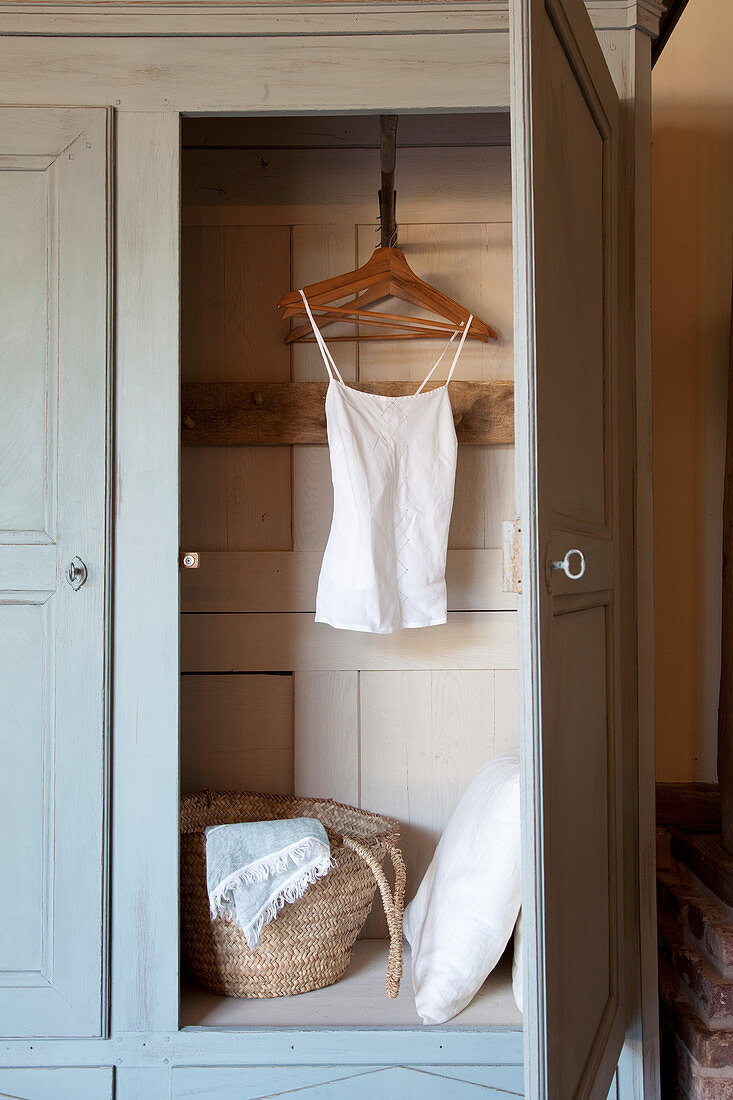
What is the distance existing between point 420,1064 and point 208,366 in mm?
1596

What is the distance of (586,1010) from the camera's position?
3.86ft

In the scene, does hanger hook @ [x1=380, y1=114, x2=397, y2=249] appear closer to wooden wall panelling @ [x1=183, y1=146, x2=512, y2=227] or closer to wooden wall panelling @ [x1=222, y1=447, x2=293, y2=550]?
wooden wall panelling @ [x1=183, y1=146, x2=512, y2=227]

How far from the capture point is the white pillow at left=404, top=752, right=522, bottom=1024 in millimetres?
1399

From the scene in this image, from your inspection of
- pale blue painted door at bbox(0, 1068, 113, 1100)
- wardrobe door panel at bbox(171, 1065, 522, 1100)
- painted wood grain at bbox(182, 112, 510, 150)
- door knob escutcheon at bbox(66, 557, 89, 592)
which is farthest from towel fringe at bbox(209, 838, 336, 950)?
painted wood grain at bbox(182, 112, 510, 150)

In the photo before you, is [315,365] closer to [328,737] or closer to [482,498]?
[482,498]

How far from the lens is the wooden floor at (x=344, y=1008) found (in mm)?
1424

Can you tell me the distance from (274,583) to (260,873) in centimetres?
71

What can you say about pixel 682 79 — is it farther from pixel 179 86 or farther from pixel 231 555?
pixel 231 555

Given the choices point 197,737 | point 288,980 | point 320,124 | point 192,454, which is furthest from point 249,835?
point 320,124

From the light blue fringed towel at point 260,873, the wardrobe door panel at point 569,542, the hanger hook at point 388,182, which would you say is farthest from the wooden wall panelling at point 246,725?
the hanger hook at point 388,182

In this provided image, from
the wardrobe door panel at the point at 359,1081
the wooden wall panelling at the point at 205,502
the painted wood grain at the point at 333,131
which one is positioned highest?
the painted wood grain at the point at 333,131

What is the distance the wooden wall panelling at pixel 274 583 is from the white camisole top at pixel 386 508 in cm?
20

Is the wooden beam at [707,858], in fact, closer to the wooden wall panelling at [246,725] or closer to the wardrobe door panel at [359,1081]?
the wardrobe door panel at [359,1081]

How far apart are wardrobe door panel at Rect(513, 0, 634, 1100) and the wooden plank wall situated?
0.54 m
